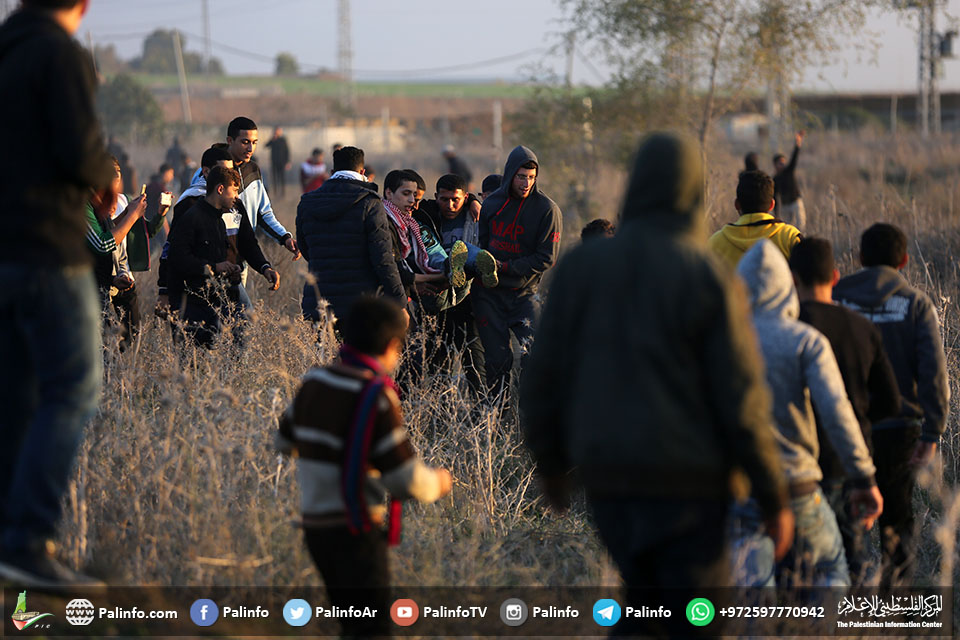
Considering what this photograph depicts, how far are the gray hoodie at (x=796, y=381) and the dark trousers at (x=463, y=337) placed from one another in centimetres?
380

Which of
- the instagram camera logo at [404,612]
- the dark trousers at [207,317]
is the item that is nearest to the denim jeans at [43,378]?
the instagram camera logo at [404,612]

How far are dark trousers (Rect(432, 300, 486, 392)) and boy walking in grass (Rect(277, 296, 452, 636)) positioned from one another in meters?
4.17

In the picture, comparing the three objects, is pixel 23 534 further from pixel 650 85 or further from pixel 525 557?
pixel 650 85

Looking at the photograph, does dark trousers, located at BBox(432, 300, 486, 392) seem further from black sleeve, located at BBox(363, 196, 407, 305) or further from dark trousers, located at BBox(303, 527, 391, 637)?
dark trousers, located at BBox(303, 527, 391, 637)

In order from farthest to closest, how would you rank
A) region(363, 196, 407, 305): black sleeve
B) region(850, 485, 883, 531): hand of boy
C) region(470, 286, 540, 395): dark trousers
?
region(470, 286, 540, 395): dark trousers
region(363, 196, 407, 305): black sleeve
region(850, 485, 883, 531): hand of boy

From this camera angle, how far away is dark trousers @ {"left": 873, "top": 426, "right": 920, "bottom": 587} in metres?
4.38

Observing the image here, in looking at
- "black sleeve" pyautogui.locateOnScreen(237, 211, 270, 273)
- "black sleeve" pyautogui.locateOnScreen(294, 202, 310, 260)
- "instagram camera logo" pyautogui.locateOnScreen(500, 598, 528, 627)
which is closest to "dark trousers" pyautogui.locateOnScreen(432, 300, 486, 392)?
"black sleeve" pyautogui.locateOnScreen(294, 202, 310, 260)

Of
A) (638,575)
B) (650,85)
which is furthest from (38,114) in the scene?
(650,85)

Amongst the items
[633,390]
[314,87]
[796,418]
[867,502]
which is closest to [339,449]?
[633,390]

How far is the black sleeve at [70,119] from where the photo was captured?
3.15 m

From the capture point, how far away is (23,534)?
317cm

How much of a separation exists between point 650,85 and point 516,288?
12.8 meters

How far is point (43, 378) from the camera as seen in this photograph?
3207 millimetres

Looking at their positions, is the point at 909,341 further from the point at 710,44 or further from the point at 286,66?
the point at 286,66
